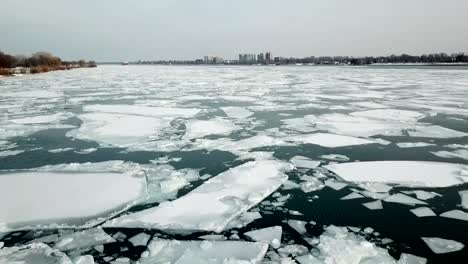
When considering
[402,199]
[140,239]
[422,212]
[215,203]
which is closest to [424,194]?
[402,199]

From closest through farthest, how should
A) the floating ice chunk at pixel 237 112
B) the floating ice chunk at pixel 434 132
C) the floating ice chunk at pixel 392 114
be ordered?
the floating ice chunk at pixel 434 132
the floating ice chunk at pixel 392 114
the floating ice chunk at pixel 237 112

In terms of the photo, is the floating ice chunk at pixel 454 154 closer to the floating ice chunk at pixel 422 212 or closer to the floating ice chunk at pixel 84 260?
the floating ice chunk at pixel 422 212

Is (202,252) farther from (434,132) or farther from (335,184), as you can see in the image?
(434,132)

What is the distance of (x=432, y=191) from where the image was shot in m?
3.46

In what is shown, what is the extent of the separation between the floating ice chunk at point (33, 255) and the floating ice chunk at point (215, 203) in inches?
19.1

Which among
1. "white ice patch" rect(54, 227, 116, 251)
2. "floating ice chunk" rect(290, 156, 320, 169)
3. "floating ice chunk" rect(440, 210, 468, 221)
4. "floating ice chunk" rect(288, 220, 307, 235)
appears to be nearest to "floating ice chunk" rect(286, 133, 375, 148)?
"floating ice chunk" rect(290, 156, 320, 169)

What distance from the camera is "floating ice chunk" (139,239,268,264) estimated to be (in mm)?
2264

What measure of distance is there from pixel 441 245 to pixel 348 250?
2.24 feet

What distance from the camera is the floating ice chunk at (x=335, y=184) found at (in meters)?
3.60

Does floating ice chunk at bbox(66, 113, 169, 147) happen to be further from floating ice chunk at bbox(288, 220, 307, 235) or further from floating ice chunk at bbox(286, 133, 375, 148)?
floating ice chunk at bbox(288, 220, 307, 235)

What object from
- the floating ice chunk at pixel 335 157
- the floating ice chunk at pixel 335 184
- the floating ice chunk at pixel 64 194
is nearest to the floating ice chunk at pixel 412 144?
the floating ice chunk at pixel 335 157

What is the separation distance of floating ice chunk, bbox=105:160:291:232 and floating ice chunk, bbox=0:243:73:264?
48 centimetres

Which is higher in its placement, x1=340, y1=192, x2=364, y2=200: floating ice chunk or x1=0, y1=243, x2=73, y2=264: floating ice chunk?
x1=0, y1=243, x2=73, y2=264: floating ice chunk

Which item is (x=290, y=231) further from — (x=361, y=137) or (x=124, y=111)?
(x=124, y=111)
